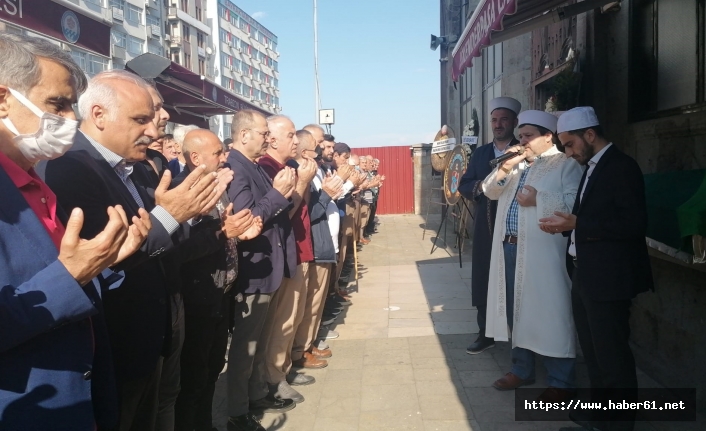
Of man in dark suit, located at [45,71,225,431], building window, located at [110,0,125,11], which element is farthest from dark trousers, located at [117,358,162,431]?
building window, located at [110,0,125,11]

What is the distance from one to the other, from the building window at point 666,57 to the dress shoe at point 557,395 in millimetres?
2029

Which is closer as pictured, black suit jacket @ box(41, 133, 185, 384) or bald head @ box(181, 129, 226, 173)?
black suit jacket @ box(41, 133, 185, 384)

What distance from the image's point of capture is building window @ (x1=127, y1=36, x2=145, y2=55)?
39.4 meters

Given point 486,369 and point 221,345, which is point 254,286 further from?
point 486,369

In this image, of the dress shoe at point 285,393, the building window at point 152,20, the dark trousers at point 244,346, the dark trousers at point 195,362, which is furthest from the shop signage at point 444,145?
the building window at point 152,20

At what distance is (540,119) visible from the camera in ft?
12.9

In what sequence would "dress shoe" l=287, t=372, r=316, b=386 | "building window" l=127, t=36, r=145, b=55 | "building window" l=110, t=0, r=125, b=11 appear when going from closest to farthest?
"dress shoe" l=287, t=372, r=316, b=386 → "building window" l=110, t=0, r=125, b=11 → "building window" l=127, t=36, r=145, b=55

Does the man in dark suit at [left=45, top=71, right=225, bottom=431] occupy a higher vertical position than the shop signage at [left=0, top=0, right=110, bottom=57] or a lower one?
lower

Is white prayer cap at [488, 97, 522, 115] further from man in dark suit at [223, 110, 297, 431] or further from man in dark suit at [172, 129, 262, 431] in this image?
man in dark suit at [172, 129, 262, 431]

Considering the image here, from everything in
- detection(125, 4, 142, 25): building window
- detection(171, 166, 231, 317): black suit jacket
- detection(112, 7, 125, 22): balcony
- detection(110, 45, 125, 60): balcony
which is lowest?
detection(171, 166, 231, 317): black suit jacket

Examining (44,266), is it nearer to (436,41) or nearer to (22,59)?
(22,59)

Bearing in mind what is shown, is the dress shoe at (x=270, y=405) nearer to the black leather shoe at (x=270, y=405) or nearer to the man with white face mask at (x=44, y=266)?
the black leather shoe at (x=270, y=405)

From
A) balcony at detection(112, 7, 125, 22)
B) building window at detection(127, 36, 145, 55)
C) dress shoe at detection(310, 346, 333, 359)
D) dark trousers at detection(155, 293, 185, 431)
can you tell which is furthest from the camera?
building window at detection(127, 36, 145, 55)

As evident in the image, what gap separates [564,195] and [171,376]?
8.75 ft
